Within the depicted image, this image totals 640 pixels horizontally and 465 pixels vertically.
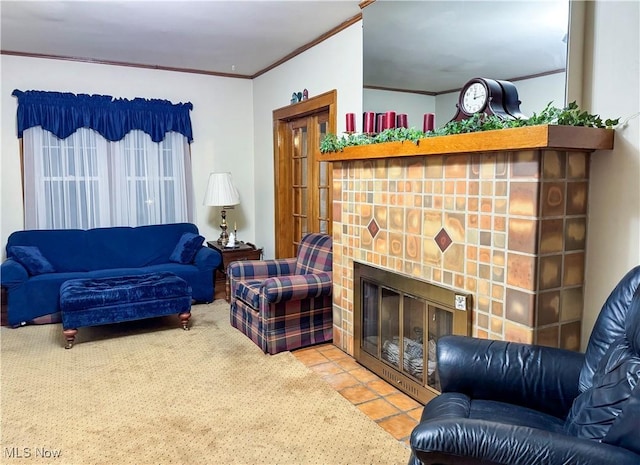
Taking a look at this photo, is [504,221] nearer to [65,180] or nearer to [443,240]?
[443,240]

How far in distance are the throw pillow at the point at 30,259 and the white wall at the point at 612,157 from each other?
14.3ft

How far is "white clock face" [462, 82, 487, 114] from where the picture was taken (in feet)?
8.19

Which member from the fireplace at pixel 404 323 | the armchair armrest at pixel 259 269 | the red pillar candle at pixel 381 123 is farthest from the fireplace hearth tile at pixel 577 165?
the armchair armrest at pixel 259 269

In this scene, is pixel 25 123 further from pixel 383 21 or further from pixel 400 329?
pixel 400 329

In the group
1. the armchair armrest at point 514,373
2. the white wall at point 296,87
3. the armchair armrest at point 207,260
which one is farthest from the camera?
the armchair armrest at point 207,260

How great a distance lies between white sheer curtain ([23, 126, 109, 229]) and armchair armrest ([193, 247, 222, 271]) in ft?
3.87

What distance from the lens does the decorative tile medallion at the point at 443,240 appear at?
8.55 ft

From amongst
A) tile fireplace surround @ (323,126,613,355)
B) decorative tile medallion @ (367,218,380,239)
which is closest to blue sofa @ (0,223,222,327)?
decorative tile medallion @ (367,218,380,239)

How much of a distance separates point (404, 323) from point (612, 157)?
1.45m

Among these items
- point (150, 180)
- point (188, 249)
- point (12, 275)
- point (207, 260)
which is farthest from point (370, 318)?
point (150, 180)

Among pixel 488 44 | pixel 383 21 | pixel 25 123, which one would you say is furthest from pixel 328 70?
pixel 25 123

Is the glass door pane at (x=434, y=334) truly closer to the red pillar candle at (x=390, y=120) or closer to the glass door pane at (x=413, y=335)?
the glass door pane at (x=413, y=335)

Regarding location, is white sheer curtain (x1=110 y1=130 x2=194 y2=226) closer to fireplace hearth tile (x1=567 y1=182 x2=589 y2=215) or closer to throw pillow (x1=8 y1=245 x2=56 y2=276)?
throw pillow (x1=8 y1=245 x2=56 y2=276)

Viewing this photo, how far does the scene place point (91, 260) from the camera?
4844 millimetres
